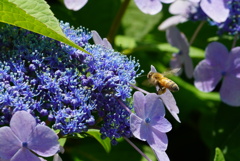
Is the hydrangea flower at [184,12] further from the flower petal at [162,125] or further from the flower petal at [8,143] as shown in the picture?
the flower petal at [8,143]

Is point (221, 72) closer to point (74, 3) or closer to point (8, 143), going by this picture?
point (74, 3)

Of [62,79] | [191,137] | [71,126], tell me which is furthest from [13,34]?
[191,137]

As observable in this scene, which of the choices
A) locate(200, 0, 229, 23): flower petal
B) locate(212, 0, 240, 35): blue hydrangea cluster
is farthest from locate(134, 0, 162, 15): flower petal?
locate(212, 0, 240, 35): blue hydrangea cluster

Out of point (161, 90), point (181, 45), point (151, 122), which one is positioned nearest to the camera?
point (151, 122)

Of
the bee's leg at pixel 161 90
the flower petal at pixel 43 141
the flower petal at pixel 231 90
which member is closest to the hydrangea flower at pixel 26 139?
the flower petal at pixel 43 141

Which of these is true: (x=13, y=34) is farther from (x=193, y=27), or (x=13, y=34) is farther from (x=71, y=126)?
(x=193, y=27)

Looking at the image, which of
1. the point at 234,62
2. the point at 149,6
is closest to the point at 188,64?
the point at 234,62
